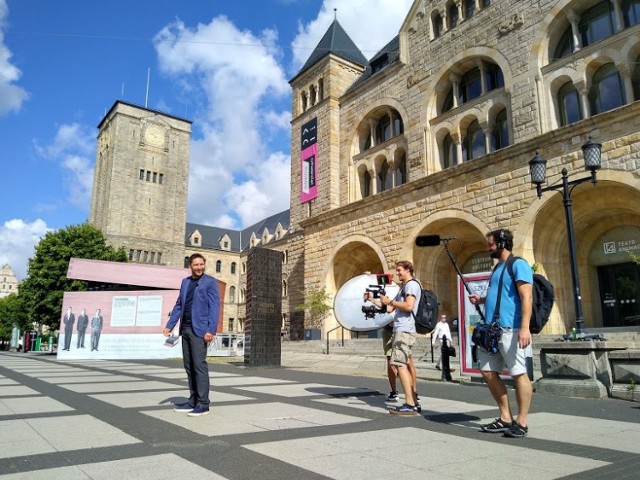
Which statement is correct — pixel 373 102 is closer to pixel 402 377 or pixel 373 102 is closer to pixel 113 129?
pixel 402 377

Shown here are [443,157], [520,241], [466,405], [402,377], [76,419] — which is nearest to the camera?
[76,419]

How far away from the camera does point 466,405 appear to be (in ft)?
21.9

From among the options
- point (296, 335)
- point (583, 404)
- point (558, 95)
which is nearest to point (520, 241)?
point (558, 95)

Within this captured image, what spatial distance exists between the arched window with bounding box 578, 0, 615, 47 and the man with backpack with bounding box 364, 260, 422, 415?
17545mm

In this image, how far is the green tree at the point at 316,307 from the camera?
90.0 feet

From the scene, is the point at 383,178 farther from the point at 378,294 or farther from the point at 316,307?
the point at 378,294

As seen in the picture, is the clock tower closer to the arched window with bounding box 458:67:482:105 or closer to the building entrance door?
the arched window with bounding box 458:67:482:105

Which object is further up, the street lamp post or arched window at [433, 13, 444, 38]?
arched window at [433, 13, 444, 38]

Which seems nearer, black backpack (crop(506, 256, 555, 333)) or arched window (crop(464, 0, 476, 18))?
A: black backpack (crop(506, 256, 555, 333))

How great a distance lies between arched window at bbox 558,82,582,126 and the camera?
1919 centimetres

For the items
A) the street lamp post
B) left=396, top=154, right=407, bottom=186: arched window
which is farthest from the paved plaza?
left=396, top=154, right=407, bottom=186: arched window

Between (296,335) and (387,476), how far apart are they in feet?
93.6

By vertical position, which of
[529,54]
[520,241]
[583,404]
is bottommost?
[583,404]

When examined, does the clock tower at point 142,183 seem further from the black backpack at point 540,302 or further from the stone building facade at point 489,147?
the black backpack at point 540,302
